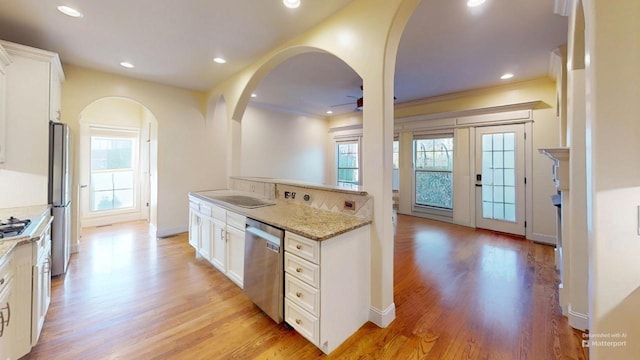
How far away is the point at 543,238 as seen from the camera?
424cm

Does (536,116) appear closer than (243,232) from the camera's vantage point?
No

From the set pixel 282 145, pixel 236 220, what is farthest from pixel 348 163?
pixel 236 220

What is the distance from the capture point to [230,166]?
402 cm

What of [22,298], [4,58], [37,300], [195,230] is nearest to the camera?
[22,298]

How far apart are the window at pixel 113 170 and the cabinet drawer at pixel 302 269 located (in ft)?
18.6

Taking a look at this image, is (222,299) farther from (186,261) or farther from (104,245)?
(104,245)

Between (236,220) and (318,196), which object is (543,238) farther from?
(236,220)

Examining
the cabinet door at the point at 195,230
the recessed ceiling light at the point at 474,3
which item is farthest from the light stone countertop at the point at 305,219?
the recessed ceiling light at the point at 474,3

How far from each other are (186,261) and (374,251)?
8.79 ft

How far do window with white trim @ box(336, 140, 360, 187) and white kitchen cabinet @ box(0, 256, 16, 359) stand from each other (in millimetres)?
6446

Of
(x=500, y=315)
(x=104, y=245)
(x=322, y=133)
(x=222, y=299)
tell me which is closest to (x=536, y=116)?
(x=500, y=315)

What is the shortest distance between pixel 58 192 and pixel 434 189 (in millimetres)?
6388

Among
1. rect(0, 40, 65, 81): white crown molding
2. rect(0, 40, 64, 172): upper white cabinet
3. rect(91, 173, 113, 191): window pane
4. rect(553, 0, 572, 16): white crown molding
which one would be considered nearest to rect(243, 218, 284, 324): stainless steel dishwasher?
rect(0, 40, 64, 172): upper white cabinet

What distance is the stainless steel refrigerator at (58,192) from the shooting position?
2.68 m
